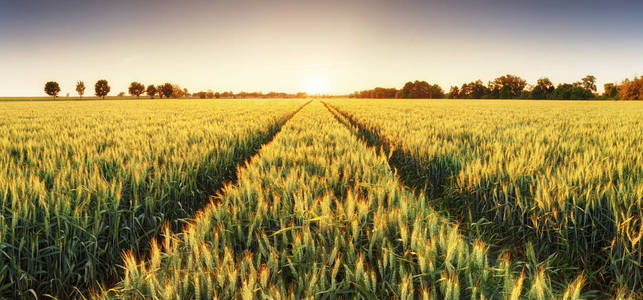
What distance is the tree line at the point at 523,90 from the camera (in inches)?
2825

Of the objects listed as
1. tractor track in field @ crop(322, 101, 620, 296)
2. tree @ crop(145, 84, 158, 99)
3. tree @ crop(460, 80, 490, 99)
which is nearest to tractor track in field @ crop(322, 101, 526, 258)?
tractor track in field @ crop(322, 101, 620, 296)

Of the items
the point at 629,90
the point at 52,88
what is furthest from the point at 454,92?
the point at 52,88

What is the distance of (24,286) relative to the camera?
2.04 meters

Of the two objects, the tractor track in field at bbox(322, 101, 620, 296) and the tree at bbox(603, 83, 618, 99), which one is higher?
the tree at bbox(603, 83, 618, 99)

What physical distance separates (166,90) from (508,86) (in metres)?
130

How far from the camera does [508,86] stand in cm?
9131

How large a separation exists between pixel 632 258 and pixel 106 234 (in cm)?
427

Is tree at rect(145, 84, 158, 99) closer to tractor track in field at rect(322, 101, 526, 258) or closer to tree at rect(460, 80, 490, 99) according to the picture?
tree at rect(460, 80, 490, 99)

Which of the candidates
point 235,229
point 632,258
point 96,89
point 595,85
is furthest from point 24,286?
point 96,89

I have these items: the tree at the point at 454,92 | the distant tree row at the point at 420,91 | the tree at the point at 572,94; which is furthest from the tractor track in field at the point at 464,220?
the distant tree row at the point at 420,91

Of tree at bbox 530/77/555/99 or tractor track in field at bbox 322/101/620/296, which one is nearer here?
tractor track in field at bbox 322/101/620/296

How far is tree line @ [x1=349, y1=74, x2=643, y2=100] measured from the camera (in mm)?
71750

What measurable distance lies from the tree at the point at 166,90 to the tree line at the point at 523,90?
96856 mm

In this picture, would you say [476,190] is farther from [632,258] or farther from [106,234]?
[106,234]
